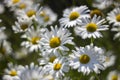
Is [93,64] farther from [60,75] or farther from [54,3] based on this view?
[54,3]

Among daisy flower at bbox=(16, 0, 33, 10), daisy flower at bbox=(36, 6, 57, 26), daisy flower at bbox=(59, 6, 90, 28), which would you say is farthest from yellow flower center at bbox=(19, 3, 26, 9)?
daisy flower at bbox=(59, 6, 90, 28)

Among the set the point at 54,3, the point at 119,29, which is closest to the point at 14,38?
the point at 54,3

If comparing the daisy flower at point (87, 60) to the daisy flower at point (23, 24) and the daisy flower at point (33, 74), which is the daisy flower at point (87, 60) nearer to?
the daisy flower at point (33, 74)

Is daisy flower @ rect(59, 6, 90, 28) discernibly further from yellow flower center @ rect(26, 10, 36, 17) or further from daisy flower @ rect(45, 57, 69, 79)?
yellow flower center @ rect(26, 10, 36, 17)

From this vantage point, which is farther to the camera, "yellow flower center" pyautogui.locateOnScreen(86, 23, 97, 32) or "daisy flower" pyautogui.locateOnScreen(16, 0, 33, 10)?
"daisy flower" pyautogui.locateOnScreen(16, 0, 33, 10)

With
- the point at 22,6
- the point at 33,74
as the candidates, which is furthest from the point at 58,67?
the point at 22,6

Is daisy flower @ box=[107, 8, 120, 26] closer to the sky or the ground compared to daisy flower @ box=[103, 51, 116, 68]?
closer to the sky

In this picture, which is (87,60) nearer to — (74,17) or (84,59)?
(84,59)
